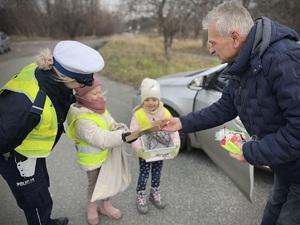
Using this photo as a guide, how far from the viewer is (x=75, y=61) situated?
70.8 inches

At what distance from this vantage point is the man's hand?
232 centimetres

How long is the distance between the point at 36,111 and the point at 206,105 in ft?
7.53

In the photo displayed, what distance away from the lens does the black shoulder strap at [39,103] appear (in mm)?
1681

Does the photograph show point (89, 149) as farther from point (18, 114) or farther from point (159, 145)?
point (18, 114)

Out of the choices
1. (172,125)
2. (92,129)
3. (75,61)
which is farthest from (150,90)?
(75,61)

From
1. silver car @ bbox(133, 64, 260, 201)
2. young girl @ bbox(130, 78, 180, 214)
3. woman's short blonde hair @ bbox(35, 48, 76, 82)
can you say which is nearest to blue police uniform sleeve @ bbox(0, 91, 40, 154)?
woman's short blonde hair @ bbox(35, 48, 76, 82)

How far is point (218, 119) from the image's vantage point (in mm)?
2227

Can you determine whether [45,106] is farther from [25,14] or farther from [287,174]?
[25,14]

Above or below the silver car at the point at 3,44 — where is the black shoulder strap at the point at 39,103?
above

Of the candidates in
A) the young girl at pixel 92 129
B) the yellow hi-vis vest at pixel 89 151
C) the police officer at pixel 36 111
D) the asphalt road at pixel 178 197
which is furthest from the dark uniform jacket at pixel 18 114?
the asphalt road at pixel 178 197

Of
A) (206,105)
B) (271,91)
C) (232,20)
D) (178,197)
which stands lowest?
(178,197)

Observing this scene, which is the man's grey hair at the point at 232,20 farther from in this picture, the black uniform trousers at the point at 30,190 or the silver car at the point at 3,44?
the silver car at the point at 3,44

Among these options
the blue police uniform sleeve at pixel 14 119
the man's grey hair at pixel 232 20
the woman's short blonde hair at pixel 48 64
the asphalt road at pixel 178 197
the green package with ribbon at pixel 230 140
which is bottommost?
the asphalt road at pixel 178 197

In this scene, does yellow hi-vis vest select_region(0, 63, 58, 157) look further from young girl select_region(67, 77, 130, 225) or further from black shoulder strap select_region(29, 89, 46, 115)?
young girl select_region(67, 77, 130, 225)
